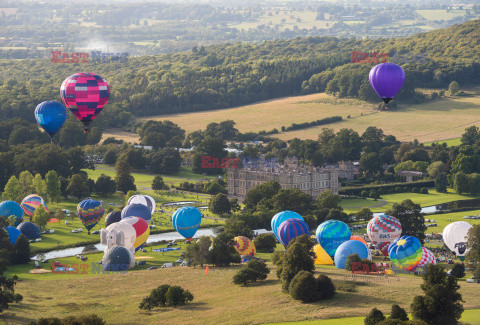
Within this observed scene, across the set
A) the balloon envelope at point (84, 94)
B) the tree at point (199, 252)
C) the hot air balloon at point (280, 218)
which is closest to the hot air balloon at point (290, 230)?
the hot air balloon at point (280, 218)

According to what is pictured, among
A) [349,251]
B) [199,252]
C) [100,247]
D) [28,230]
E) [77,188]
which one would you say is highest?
[77,188]

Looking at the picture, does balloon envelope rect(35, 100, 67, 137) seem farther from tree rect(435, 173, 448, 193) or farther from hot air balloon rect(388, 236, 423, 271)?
tree rect(435, 173, 448, 193)

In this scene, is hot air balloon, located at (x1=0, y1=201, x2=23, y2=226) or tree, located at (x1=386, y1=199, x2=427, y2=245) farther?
hot air balloon, located at (x1=0, y1=201, x2=23, y2=226)

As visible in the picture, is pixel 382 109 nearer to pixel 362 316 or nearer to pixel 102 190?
pixel 102 190

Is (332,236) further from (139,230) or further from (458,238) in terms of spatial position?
(139,230)

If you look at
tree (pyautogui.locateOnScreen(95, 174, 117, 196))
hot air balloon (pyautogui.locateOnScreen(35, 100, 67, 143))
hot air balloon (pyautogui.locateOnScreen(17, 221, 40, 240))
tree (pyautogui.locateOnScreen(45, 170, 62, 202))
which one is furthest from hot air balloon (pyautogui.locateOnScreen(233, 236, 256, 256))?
tree (pyautogui.locateOnScreen(95, 174, 117, 196))

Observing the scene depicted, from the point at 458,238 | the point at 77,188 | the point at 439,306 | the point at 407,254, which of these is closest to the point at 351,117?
the point at 77,188

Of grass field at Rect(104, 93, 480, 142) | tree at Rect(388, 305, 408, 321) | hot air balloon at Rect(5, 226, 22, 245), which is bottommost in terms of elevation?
hot air balloon at Rect(5, 226, 22, 245)
